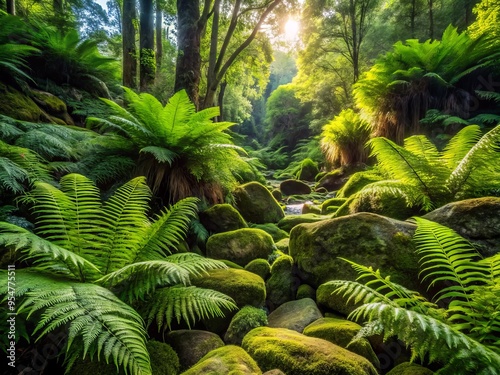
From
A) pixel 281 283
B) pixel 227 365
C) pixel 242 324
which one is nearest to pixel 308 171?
pixel 281 283

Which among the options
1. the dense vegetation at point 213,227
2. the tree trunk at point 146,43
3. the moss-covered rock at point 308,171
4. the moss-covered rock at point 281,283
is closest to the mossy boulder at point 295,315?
the dense vegetation at point 213,227

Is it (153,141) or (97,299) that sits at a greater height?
(153,141)

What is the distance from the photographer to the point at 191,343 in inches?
62.1

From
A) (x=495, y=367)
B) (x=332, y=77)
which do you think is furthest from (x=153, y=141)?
(x=332, y=77)

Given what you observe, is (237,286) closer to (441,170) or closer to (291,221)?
(291,221)

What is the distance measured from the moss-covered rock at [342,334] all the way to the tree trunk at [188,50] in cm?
405

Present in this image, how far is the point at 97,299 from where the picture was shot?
1.16 meters

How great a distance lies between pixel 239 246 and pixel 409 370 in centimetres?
182

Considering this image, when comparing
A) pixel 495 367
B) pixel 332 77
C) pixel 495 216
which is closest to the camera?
pixel 495 367

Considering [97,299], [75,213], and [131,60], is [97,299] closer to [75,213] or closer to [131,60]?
[75,213]

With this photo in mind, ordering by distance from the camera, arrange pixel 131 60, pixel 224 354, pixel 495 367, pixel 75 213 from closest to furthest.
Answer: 1. pixel 495 367
2. pixel 224 354
3. pixel 75 213
4. pixel 131 60

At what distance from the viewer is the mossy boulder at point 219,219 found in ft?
10.5

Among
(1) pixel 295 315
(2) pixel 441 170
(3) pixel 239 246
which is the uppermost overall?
(2) pixel 441 170

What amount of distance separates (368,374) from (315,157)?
13.8 metres
